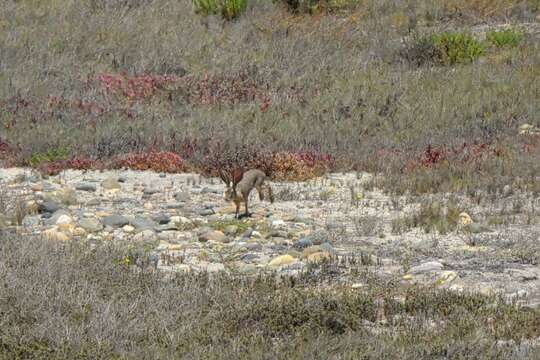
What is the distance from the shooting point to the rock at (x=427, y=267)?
25.3ft

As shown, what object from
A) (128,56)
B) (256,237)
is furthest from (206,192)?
(128,56)

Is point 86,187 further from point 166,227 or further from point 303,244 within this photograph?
point 303,244

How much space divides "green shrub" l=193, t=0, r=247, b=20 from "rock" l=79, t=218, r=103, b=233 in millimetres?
13599

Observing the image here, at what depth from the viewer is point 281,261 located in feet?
26.8

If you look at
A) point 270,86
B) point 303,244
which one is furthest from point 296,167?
point 270,86

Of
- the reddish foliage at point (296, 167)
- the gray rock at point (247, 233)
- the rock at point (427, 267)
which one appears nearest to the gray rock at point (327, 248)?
Answer: the rock at point (427, 267)

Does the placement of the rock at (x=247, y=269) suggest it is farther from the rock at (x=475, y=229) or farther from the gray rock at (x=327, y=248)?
the rock at (x=475, y=229)

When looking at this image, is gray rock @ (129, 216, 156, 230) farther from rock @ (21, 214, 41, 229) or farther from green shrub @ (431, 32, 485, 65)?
green shrub @ (431, 32, 485, 65)

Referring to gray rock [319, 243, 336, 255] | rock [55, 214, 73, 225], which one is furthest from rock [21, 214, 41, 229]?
gray rock [319, 243, 336, 255]

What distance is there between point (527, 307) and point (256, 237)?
3267 millimetres

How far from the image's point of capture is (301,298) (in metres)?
6.57

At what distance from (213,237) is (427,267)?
221cm

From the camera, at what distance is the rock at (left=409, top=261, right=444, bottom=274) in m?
7.72

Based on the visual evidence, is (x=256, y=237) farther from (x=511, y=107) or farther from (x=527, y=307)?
(x=511, y=107)
